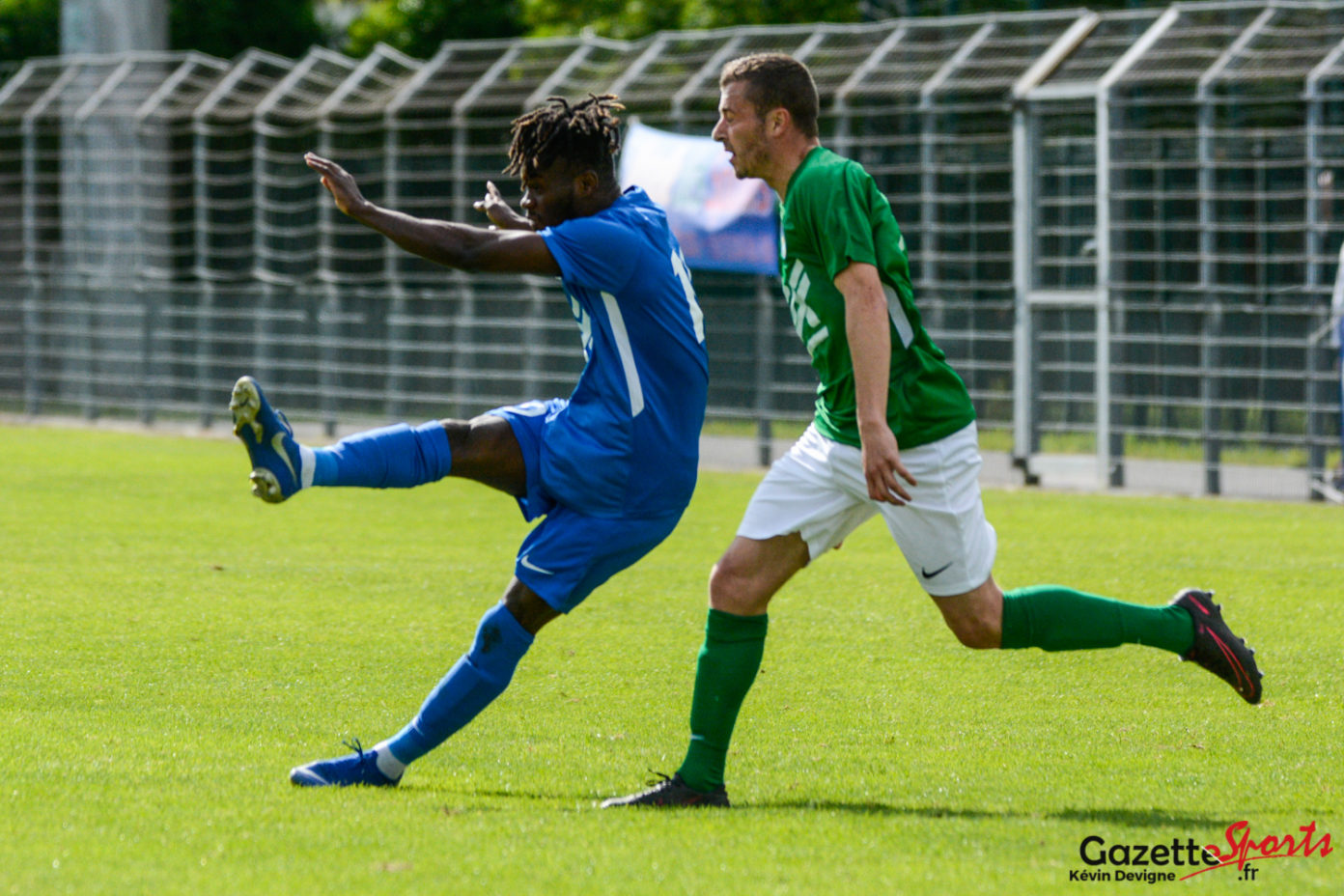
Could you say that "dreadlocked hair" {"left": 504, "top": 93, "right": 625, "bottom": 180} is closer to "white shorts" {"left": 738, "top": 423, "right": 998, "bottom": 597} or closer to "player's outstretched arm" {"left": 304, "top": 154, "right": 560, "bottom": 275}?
"player's outstretched arm" {"left": 304, "top": 154, "right": 560, "bottom": 275}

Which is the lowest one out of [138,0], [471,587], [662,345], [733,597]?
[471,587]

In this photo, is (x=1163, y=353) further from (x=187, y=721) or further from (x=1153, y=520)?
(x=187, y=721)

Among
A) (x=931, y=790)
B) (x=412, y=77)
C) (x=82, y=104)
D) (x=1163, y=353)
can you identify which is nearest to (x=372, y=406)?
(x=412, y=77)

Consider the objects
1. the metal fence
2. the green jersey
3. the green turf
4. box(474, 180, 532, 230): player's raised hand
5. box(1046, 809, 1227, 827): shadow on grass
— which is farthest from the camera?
the metal fence

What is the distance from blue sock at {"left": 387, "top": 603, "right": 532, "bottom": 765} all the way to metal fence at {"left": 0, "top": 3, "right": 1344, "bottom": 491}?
9622 millimetres

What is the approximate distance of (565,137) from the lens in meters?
4.93

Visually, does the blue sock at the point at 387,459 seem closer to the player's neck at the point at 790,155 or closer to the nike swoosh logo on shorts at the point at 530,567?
the nike swoosh logo on shorts at the point at 530,567

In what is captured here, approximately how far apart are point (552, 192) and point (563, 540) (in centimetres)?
96

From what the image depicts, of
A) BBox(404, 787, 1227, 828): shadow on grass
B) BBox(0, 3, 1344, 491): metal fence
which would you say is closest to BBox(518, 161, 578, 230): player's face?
BBox(404, 787, 1227, 828): shadow on grass

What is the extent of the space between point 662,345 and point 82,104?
1865cm

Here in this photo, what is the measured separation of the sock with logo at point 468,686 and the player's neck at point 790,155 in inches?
55.2

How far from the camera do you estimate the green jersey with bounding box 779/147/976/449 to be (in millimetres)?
4734

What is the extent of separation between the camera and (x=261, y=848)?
4.17 meters

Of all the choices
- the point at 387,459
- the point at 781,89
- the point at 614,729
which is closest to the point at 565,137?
the point at 781,89
